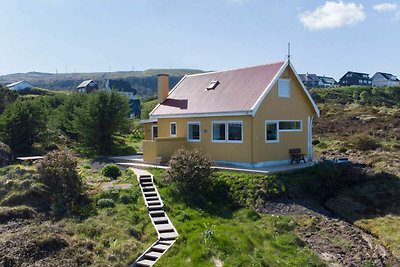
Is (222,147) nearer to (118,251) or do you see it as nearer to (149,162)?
(149,162)

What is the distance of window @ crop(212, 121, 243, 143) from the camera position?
70.0ft

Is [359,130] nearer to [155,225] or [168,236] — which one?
[155,225]

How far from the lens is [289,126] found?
2289 centimetres

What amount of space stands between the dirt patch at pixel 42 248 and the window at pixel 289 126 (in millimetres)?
13602

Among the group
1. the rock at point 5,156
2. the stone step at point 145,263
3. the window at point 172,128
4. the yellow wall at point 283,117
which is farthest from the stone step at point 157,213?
the window at point 172,128

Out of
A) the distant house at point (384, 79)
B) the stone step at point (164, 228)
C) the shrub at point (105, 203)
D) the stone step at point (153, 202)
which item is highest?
the distant house at point (384, 79)

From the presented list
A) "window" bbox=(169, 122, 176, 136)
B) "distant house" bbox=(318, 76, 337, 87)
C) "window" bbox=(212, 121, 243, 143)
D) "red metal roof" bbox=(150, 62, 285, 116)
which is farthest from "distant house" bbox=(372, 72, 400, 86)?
"window" bbox=(212, 121, 243, 143)

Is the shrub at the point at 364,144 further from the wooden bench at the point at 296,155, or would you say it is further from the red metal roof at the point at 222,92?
the red metal roof at the point at 222,92

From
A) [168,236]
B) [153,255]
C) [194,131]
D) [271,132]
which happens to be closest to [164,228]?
[168,236]

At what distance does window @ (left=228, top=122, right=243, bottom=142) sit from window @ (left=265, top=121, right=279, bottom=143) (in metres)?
1.46

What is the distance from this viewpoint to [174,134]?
84.2 ft

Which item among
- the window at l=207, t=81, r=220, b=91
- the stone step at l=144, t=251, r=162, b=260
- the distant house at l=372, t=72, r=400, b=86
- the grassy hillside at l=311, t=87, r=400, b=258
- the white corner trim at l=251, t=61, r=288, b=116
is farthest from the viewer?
the distant house at l=372, t=72, r=400, b=86

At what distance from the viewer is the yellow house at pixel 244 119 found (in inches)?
829

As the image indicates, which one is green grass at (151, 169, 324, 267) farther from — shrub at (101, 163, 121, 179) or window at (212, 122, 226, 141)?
window at (212, 122, 226, 141)
